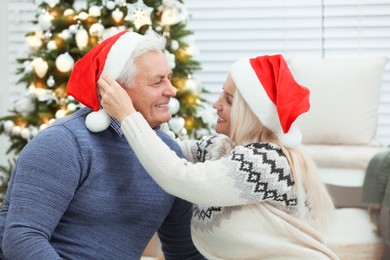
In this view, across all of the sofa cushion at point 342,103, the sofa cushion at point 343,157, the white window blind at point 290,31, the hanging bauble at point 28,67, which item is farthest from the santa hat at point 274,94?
the white window blind at point 290,31

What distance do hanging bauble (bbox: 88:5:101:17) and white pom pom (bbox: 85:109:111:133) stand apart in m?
1.96

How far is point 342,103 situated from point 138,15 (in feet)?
4.98

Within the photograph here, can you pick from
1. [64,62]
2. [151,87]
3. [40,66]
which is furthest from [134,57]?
[40,66]

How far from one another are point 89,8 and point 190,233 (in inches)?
76.6

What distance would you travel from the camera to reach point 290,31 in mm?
4535

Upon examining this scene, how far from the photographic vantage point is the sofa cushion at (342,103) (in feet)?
13.4

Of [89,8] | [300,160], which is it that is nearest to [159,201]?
[300,160]

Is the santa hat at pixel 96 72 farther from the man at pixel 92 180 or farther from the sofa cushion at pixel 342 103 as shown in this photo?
the sofa cushion at pixel 342 103

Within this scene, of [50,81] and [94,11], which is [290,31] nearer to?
[94,11]

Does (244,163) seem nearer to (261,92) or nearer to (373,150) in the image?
(261,92)

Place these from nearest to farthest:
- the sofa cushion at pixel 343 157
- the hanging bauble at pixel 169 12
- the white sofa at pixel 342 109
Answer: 1. the hanging bauble at pixel 169 12
2. the sofa cushion at pixel 343 157
3. the white sofa at pixel 342 109

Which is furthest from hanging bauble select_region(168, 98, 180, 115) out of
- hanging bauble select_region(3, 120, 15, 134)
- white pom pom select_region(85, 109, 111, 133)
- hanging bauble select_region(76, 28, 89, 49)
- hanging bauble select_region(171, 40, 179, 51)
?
white pom pom select_region(85, 109, 111, 133)

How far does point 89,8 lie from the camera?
3.45 metres

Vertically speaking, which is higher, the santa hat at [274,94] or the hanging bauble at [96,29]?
the santa hat at [274,94]
